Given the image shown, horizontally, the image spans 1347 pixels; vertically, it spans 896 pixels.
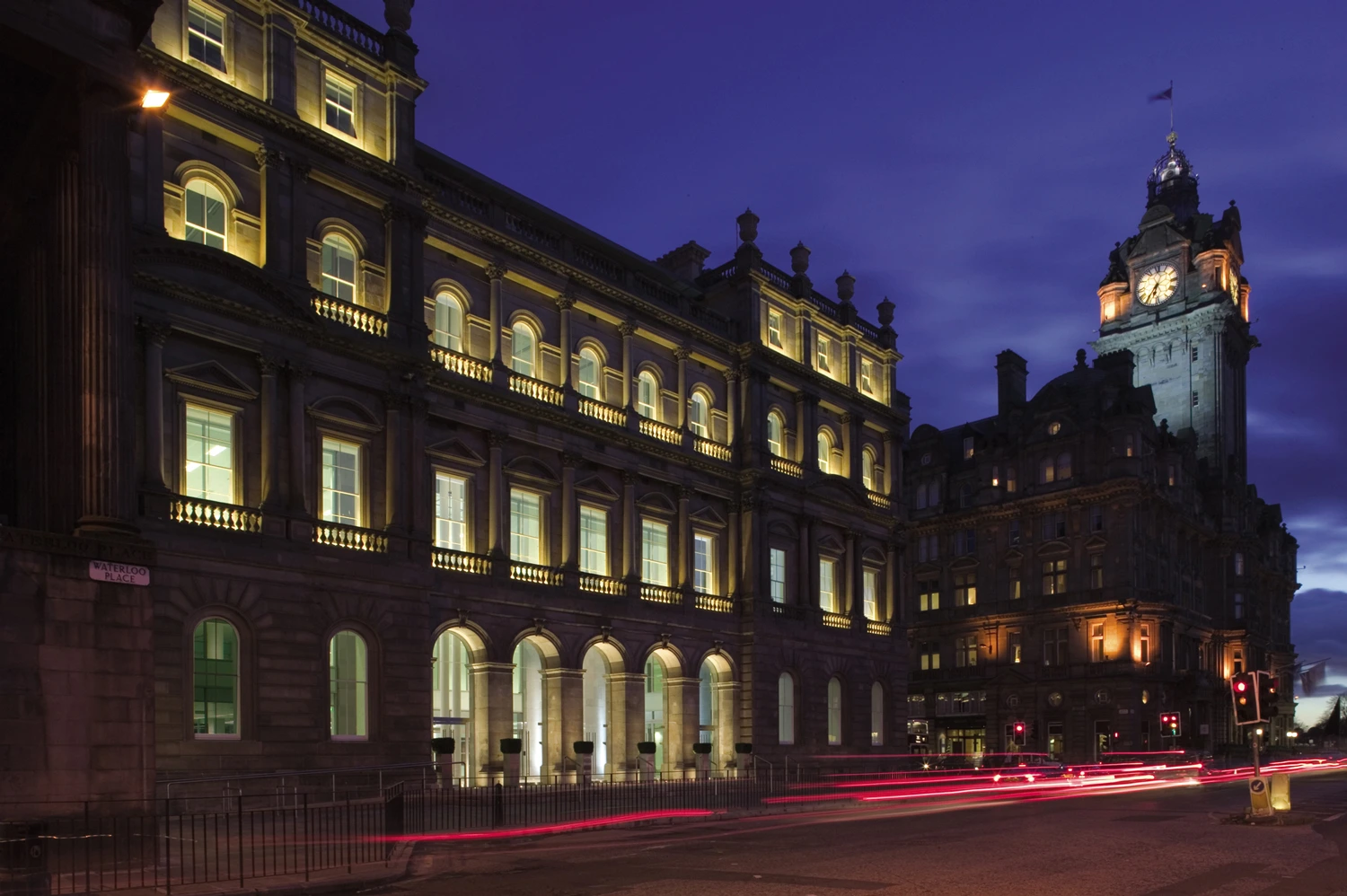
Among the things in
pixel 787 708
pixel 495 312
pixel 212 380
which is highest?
pixel 495 312

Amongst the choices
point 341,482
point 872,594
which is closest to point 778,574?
point 872,594

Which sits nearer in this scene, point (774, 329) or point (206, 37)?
point (206, 37)

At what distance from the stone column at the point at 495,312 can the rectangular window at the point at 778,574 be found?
626 inches

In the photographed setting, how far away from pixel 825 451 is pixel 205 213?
29865 millimetres

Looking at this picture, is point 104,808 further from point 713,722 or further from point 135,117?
point 713,722

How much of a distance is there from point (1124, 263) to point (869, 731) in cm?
6586

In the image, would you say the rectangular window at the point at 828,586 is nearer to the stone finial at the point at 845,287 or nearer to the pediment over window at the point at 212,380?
the stone finial at the point at 845,287

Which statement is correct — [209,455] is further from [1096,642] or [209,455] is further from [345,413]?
[1096,642]

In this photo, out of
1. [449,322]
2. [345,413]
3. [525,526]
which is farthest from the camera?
[525,526]

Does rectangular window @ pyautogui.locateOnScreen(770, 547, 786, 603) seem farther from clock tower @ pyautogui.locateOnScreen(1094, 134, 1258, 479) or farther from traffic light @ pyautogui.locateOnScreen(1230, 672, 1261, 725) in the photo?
clock tower @ pyautogui.locateOnScreen(1094, 134, 1258, 479)

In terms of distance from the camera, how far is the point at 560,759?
125 ft

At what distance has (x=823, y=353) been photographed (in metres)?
52.9

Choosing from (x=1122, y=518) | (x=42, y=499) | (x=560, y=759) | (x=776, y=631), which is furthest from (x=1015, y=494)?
(x=42, y=499)

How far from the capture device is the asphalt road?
52.1 ft
